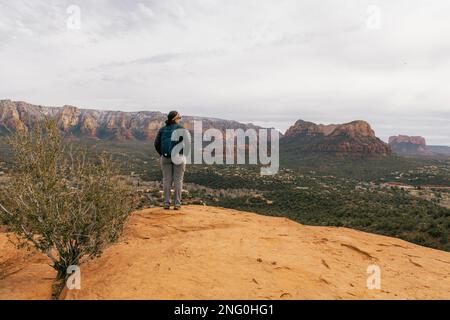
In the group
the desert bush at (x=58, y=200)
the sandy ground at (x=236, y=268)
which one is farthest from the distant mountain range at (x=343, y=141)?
the desert bush at (x=58, y=200)

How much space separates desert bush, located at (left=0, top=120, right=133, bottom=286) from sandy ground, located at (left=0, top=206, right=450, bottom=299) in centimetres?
55

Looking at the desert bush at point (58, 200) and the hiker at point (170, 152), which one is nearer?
the desert bush at point (58, 200)

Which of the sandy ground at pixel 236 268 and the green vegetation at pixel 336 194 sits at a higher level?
the sandy ground at pixel 236 268

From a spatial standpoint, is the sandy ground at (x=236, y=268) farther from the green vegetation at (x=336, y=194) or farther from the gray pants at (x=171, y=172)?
the green vegetation at (x=336, y=194)

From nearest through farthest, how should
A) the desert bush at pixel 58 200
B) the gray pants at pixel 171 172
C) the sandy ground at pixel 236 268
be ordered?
1. the sandy ground at pixel 236 268
2. the desert bush at pixel 58 200
3. the gray pants at pixel 171 172

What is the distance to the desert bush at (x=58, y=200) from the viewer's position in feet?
17.8

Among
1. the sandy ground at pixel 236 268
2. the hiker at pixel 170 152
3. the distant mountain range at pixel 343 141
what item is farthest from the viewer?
the distant mountain range at pixel 343 141

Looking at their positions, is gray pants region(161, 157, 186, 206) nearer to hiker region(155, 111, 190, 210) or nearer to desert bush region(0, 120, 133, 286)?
hiker region(155, 111, 190, 210)

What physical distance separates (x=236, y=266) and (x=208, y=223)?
3423 millimetres

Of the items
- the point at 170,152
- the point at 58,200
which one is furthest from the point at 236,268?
the point at 170,152

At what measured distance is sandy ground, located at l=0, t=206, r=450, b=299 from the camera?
179 inches

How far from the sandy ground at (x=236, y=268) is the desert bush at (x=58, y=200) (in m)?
0.55

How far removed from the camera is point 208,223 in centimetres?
858
